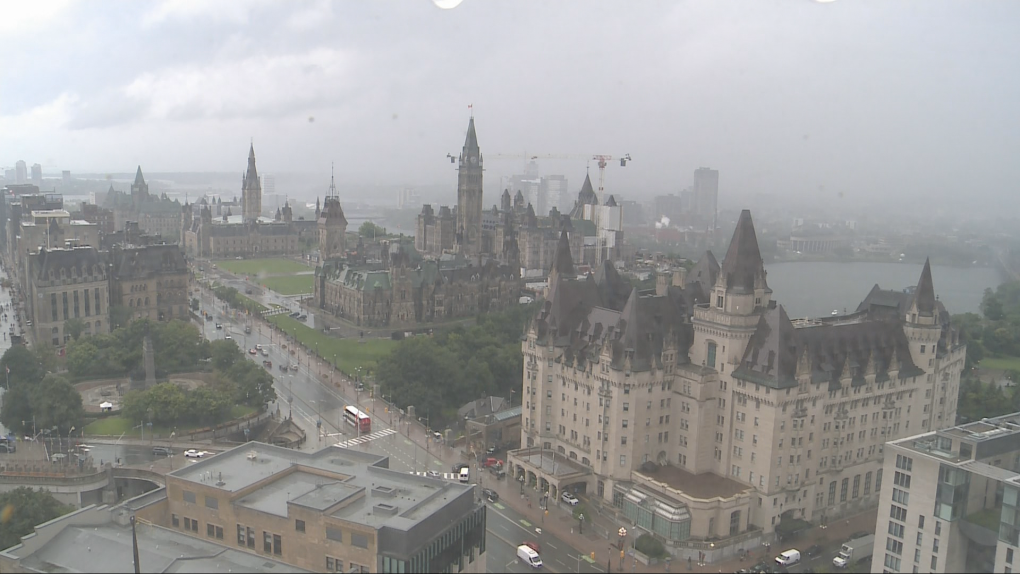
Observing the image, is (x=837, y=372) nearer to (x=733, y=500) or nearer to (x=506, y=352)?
(x=733, y=500)

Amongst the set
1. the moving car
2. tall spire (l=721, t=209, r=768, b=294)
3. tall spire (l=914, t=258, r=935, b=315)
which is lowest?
the moving car

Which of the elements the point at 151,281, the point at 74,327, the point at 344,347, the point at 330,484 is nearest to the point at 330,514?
the point at 330,484

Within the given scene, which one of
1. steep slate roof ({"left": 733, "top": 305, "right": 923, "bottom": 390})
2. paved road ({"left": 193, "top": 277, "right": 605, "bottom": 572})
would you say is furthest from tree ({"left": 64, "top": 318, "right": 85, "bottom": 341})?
steep slate roof ({"left": 733, "top": 305, "right": 923, "bottom": 390})

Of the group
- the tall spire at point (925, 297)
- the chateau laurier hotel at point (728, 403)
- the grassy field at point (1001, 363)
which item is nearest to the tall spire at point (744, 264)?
the chateau laurier hotel at point (728, 403)

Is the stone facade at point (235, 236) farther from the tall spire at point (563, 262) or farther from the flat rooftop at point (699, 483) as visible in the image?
the flat rooftop at point (699, 483)

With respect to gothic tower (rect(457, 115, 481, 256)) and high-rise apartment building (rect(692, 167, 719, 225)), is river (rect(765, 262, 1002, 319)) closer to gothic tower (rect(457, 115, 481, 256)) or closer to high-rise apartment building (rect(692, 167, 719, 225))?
high-rise apartment building (rect(692, 167, 719, 225))

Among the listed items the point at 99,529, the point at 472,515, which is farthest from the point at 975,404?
the point at 99,529
